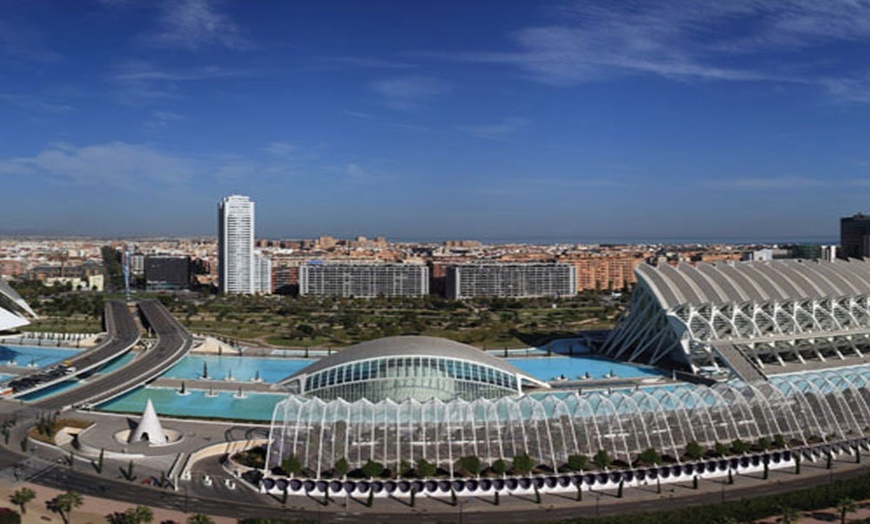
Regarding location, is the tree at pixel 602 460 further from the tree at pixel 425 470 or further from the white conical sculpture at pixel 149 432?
the white conical sculpture at pixel 149 432

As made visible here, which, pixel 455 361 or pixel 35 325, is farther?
pixel 35 325

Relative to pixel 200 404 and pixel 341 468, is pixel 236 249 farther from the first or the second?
pixel 341 468

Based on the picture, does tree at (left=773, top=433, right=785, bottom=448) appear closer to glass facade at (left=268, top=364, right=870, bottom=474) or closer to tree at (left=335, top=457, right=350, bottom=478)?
glass facade at (left=268, top=364, right=870, bottom=474)

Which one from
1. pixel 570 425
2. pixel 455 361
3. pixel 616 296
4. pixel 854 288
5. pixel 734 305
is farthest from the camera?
pixel 616 296

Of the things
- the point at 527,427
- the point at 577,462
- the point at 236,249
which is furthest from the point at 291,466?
the point at 236,249

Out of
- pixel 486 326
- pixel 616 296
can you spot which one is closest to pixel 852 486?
pixel 486 326

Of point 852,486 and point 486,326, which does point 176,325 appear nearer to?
point 486,326

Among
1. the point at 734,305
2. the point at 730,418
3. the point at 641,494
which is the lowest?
the point at 641,494
